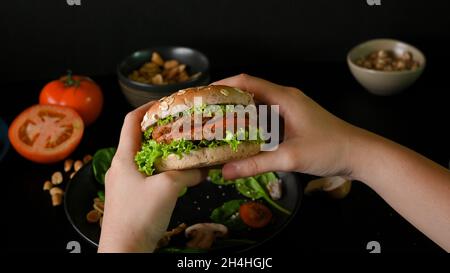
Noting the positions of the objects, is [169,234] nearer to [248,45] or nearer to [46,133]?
Answer: [46,133]

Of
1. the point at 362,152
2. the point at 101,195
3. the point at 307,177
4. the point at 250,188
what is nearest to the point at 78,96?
the point at 101,195

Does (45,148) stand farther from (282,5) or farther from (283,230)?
(282,5)

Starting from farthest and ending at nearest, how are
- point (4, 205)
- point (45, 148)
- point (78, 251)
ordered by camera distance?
point (45, 148) < point (4, 205) < point (78, 251)

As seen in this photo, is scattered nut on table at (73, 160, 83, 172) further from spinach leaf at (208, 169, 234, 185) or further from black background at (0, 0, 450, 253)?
spinach leaf at (208, 169, 234, 185)

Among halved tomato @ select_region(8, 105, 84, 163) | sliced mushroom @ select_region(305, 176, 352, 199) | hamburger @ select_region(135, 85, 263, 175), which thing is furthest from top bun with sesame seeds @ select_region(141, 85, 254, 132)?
halved tomato @ select_region(8, 105, 84, 163)

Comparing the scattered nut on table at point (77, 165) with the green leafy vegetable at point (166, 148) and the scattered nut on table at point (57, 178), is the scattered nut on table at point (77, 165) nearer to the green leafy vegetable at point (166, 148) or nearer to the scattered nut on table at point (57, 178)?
the scattered nut on table at point (57, 178)

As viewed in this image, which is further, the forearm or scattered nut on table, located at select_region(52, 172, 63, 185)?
scattered nut on table, located at select_region(52, 172, 63, 185)

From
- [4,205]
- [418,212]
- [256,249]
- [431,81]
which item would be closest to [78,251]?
[4,205]
